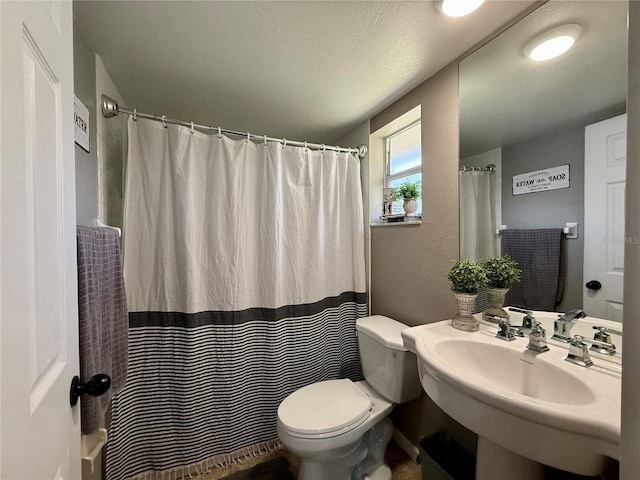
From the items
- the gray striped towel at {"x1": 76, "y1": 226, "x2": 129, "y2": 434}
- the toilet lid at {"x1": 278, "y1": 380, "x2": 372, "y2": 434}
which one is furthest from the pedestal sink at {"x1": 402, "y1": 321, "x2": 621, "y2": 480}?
the gray striped towel at {"x1": 76, "y1": 226, "x2": 129, "y2": 434}

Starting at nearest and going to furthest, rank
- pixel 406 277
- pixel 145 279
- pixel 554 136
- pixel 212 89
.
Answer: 1. pixel 554 136
2. pixel 145 279
3. pixel 212 89
4. pixel 406 277

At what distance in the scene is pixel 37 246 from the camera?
44 cm

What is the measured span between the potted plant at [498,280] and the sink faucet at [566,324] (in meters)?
0.19

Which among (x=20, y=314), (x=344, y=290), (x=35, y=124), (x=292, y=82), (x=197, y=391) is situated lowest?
(x=197, y=391)

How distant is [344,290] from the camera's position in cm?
183

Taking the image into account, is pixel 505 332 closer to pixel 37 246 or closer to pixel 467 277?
pixel 467 277

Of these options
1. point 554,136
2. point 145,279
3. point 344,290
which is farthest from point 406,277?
point 145,279

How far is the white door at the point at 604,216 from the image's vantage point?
2.63ft

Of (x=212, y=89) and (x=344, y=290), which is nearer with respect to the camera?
(x=212, y=89)

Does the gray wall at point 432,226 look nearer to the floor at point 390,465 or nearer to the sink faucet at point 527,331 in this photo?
the sink faucet at point 527,331

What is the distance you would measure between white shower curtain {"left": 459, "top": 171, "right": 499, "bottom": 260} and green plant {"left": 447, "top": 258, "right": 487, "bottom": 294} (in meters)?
0.10

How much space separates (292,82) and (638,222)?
1.47 m

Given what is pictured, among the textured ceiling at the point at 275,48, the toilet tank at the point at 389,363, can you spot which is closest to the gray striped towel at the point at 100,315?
the textured ceiling at the point at 275,48

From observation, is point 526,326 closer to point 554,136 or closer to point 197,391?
point 554,136
